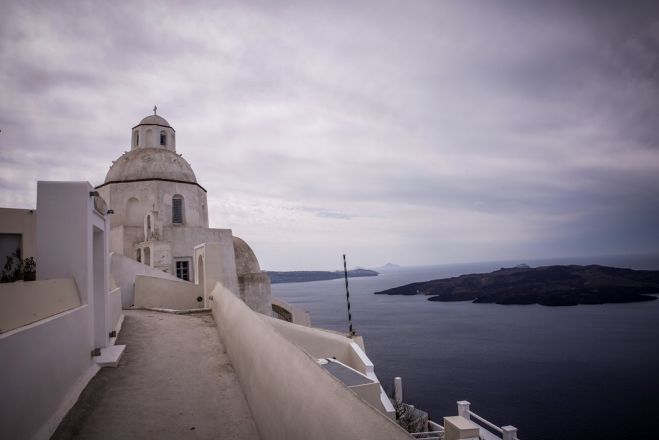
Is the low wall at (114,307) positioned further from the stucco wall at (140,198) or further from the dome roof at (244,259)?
the dome roof at (244,259)

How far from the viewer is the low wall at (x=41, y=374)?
3.34m

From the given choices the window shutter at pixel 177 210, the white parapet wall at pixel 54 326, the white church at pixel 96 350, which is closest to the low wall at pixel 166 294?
the white church at pixel 96 350

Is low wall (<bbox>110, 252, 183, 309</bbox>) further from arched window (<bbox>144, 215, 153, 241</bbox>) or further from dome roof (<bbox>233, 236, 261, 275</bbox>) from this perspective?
dome roof (<bbox>233, 236, 261, 275</bbox>)

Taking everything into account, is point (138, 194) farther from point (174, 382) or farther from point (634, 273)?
point (634, 273)

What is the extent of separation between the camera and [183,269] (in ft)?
75.7

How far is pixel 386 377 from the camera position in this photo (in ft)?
118

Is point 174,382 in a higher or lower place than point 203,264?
lower

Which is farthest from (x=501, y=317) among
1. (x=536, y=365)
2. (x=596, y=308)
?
(x=536, y=365)

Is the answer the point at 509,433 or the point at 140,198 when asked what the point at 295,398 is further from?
the point at 140,198

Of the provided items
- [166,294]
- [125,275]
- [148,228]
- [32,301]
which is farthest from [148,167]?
[32,301]

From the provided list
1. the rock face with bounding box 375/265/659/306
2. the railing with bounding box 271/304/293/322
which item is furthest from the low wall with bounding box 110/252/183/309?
the rock face with bounding box 375/265/659/306

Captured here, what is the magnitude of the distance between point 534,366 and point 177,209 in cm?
3683

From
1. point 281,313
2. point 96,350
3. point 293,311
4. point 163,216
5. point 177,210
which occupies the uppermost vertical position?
point 177,210

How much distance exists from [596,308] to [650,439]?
214 feet
